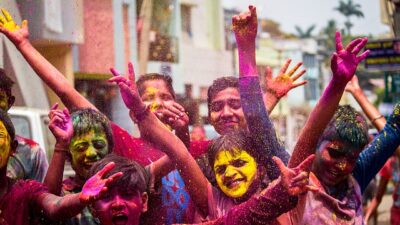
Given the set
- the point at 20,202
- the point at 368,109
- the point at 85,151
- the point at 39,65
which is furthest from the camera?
the point at 368,109

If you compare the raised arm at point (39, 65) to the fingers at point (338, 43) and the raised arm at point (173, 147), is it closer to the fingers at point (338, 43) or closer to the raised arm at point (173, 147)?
the raised arm at point (173, 147)

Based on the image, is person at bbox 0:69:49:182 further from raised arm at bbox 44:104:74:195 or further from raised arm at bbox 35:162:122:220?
raised arm at bbox 35:162:122:220

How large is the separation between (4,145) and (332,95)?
126 centimetres

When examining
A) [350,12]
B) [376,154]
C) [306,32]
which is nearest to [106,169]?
[376,154]

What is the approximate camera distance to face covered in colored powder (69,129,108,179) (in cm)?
350

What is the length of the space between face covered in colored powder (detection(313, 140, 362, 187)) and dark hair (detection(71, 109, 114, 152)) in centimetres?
95

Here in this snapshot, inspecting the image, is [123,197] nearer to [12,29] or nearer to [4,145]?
[4,145]

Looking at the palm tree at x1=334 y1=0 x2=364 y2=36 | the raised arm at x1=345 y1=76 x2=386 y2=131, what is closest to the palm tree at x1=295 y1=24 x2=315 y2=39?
the palm tree at x1=334 y1=0 x2=364 y2=36

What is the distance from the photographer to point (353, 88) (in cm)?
481

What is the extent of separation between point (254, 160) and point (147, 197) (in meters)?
0.44

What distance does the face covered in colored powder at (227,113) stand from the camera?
3.78 m

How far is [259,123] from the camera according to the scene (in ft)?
10.9

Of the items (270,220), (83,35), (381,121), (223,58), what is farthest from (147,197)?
(223,58)

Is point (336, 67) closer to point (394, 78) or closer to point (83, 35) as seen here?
point (83, 35)
